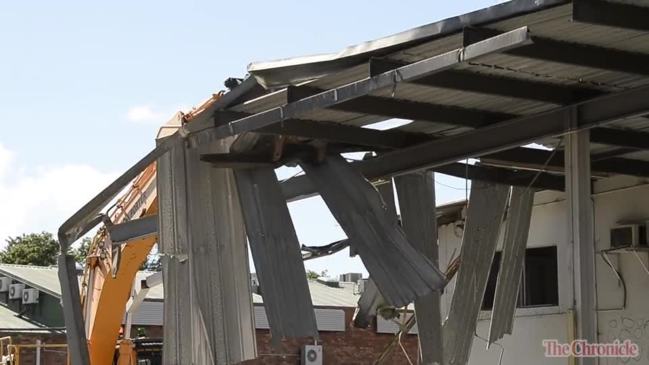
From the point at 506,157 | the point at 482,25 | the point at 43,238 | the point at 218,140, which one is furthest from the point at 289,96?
the point at 43,238

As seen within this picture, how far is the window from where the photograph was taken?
1625 cm

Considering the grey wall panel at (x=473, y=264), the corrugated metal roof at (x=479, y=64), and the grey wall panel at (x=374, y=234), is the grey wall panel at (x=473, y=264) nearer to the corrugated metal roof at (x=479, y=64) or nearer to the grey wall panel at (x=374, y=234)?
the grey wall panel at (x=374, y=234)

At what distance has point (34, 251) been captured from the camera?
67750 mm

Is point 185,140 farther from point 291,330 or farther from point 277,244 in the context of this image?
point 291,330

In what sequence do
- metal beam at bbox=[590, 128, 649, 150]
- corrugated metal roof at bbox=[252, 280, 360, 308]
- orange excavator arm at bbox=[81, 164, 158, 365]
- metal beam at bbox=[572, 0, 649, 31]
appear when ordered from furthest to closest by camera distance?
corrugated metal roof at bbox=[252, 280, 360, 308] < orange excavator arm at bbox=[81, 164, 158, 365] < metal beam at bbox=[590, 128, 649, 150] < metal beam at bbox=[572, 0, 649, 31]

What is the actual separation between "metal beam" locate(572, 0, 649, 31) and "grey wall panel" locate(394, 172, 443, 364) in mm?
4661

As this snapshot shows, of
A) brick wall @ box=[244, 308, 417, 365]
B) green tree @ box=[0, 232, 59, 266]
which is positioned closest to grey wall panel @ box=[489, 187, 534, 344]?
brick wall @ box=[244, 308, 417, 365]

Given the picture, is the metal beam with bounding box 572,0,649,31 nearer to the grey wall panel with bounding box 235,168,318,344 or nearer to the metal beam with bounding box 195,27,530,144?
the metal beam with bounding box 195,27,530,144

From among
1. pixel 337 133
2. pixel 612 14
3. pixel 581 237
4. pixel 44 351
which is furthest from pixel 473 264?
pixel 44 351

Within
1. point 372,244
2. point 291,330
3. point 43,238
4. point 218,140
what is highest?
point 43,238

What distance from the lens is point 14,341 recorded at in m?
32.2

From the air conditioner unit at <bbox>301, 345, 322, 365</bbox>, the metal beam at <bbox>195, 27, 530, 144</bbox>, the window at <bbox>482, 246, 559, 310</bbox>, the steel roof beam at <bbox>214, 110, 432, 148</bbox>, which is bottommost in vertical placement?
the air conditioner unit at <bbox>301, 345, 322, 365</bbox>

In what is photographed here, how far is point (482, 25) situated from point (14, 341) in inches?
981

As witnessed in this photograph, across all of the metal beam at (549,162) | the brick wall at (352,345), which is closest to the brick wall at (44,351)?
the brick wall at (352,345)
